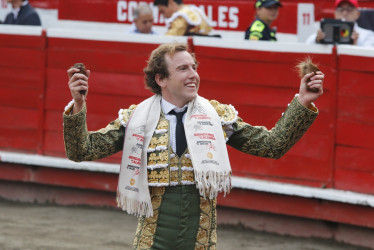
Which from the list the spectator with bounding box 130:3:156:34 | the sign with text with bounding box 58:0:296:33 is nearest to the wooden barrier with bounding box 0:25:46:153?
the spectator with bounding box 130:3:156:34

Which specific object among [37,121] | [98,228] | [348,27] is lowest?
[98,228]

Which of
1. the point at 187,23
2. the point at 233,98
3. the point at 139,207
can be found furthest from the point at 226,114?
the point at 187,23

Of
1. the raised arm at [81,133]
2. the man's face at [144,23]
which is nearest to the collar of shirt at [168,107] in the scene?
the raised arm at [81,133]

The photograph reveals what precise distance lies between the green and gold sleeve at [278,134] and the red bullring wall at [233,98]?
2.71 meters

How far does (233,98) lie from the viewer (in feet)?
24.5

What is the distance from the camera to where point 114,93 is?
26.5 ft

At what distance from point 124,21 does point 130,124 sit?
5.50 metres

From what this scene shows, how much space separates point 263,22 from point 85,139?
369 centimetres

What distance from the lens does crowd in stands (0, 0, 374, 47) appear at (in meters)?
7.48

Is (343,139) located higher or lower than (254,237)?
higher

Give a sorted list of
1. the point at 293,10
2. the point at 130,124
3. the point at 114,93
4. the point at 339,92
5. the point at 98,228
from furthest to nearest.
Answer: the point at 293,10 < the point at 114,93 < the point at 98,228 < the point at 339,92 < the point at 130,124

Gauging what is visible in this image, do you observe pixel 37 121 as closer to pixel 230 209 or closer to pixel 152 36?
pixel 152 36

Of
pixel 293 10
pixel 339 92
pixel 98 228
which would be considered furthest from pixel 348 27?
pixel 98 228

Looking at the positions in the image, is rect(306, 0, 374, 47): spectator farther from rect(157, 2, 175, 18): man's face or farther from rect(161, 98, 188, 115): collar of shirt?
rect(161, 98, 188, 115): collar of shirt
